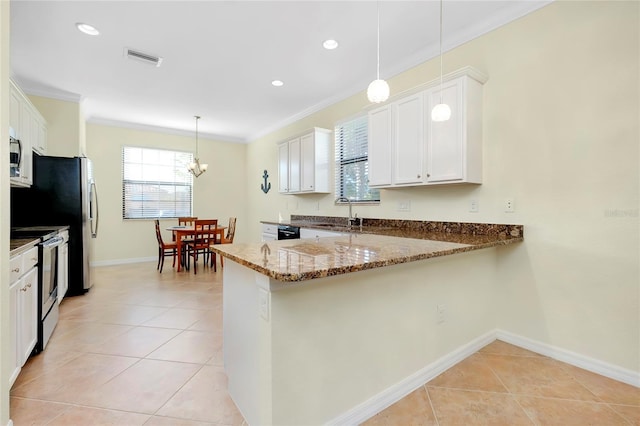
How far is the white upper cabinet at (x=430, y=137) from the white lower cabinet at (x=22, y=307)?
296cm

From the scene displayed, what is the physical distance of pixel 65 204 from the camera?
11.9ft

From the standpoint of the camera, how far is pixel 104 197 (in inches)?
222

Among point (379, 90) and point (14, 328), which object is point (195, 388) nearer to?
point (14, 328)

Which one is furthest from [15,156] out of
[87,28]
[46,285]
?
[87,28]

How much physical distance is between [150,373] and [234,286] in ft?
3.32

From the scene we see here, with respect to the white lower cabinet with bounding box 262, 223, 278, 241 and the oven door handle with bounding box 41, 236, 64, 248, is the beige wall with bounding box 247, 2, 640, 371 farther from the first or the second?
the oven door handle with bounding box 41, 236, 64, 248

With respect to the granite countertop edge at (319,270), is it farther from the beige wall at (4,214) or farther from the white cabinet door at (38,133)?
the white cabinet door at (38,133)

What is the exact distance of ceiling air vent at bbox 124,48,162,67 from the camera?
10.3 ft

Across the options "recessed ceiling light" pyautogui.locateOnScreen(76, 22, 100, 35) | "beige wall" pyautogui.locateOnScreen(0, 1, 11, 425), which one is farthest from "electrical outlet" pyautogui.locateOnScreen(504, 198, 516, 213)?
"recessed ceiling light" pyautogui.locateOnScreen(76, 22, 100, 35)

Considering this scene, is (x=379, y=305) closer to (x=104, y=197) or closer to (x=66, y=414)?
(x=66, y=414)

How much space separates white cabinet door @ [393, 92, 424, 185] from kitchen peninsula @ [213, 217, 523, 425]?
40.0 inches

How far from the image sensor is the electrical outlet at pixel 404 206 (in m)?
3.33

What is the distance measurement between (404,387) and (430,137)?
2.03 metres

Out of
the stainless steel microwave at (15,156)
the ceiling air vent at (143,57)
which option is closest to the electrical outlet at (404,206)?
the ceiling air vent at (143,57)
